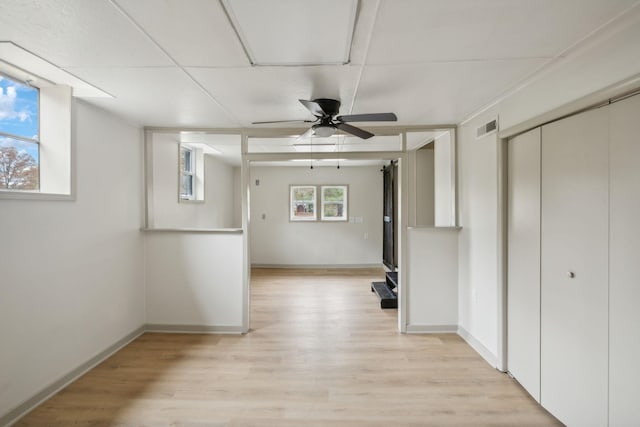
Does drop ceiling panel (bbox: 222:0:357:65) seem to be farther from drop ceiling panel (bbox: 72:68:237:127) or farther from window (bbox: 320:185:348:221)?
window (bbox: 320:185:348:221)

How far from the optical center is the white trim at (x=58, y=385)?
6.48ft

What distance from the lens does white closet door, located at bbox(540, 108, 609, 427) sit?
5.50ft

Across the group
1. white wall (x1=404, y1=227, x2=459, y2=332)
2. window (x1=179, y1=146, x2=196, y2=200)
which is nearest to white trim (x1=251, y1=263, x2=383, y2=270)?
window (x1=179, y1=146, x2=196, y2=200)

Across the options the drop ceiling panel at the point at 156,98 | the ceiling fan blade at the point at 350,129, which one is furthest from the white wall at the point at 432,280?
the drop ceiling panel at the point at 156,98

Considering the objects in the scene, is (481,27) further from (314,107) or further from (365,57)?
(314,107)

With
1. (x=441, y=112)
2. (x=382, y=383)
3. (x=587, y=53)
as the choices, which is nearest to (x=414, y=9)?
(x=587, y=53)

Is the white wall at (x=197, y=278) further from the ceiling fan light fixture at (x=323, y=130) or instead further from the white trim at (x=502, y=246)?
the white trim at (x=502, y=246)

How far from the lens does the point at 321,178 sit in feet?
22.9

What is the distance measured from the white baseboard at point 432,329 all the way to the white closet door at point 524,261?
850mm

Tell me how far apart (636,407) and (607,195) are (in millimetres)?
1085

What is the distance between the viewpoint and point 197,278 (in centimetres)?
343

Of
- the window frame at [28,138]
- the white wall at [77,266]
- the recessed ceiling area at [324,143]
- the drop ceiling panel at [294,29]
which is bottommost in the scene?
the white wall at [77,266]

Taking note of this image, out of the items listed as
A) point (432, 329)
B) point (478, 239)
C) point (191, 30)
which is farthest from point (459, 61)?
point (432, 329)

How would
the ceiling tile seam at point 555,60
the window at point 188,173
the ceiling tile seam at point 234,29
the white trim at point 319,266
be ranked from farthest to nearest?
1. the white trim at point 319,266
2. the window at point 188,173
3. the ceiling tile seam at point 555,60
4. the ceiling tile seam at point 234,29
